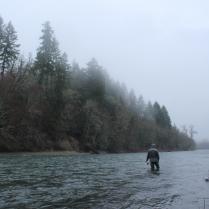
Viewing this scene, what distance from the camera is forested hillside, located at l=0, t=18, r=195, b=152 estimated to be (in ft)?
246

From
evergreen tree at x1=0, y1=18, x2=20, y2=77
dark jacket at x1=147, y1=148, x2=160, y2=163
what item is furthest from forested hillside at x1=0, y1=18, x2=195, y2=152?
dark jacket at x1=147, y1=148, x2=160, y2=163

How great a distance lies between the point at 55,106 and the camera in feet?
284

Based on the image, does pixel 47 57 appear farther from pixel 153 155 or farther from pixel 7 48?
pixel 153 155

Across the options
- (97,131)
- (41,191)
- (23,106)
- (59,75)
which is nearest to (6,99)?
(23,106)

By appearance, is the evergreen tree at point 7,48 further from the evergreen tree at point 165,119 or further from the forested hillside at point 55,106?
the evergreen tree at point 165,119

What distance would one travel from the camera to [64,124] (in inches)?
3521

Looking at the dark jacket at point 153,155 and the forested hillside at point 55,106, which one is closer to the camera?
the dark jacket at point 153,155

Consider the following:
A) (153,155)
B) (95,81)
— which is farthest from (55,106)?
(153,155)

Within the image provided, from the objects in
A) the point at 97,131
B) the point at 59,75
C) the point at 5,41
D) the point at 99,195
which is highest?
the point at 5,41

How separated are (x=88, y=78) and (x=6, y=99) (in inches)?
1431

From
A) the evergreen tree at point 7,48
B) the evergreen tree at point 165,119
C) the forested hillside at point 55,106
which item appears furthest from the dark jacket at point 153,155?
the evergreen tree at point 165,119

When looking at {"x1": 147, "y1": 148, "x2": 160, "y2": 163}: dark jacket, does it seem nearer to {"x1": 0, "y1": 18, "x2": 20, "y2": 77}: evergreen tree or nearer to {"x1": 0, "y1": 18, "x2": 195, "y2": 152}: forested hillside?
{"x1": 0, "y1": 18, "x2": 195, "y2": 152}: forested hillside

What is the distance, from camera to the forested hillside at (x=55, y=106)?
7500cm

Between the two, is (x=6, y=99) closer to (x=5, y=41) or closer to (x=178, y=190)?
(x=5, y=41)
